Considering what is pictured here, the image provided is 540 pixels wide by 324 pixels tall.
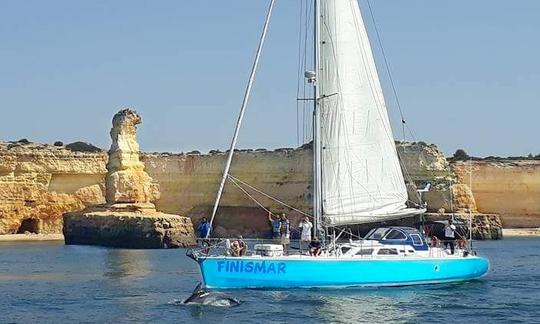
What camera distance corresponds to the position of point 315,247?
29.6 m

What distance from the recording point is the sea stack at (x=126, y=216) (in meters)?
61.2

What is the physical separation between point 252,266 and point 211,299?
7.01 feet

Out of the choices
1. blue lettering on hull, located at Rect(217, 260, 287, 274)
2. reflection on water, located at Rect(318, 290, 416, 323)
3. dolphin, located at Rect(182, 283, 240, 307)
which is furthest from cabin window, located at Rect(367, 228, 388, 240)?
dolphin, located at Rect(182, 283, 240, 307)

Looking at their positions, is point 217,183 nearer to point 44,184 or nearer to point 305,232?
point 44,184

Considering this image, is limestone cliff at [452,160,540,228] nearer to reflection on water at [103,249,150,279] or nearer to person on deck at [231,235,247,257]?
reflection on water at [103,249,150,279]

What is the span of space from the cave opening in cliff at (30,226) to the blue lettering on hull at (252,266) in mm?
51209

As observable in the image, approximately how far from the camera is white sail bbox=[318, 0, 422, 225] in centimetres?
3036

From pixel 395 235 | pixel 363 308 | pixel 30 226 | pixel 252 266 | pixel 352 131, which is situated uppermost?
pixel 352 131

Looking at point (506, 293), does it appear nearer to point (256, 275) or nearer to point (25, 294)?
point (256, 275)

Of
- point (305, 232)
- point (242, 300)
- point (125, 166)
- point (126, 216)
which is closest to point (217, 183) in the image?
point (125, 166)

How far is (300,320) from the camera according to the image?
2469 centimetres

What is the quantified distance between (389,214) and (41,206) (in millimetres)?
50636

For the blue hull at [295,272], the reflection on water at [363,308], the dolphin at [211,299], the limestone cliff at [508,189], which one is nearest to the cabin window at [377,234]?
the blue hull at [295,272]

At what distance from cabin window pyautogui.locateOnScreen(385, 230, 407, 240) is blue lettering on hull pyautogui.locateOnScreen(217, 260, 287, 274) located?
4.50 m
